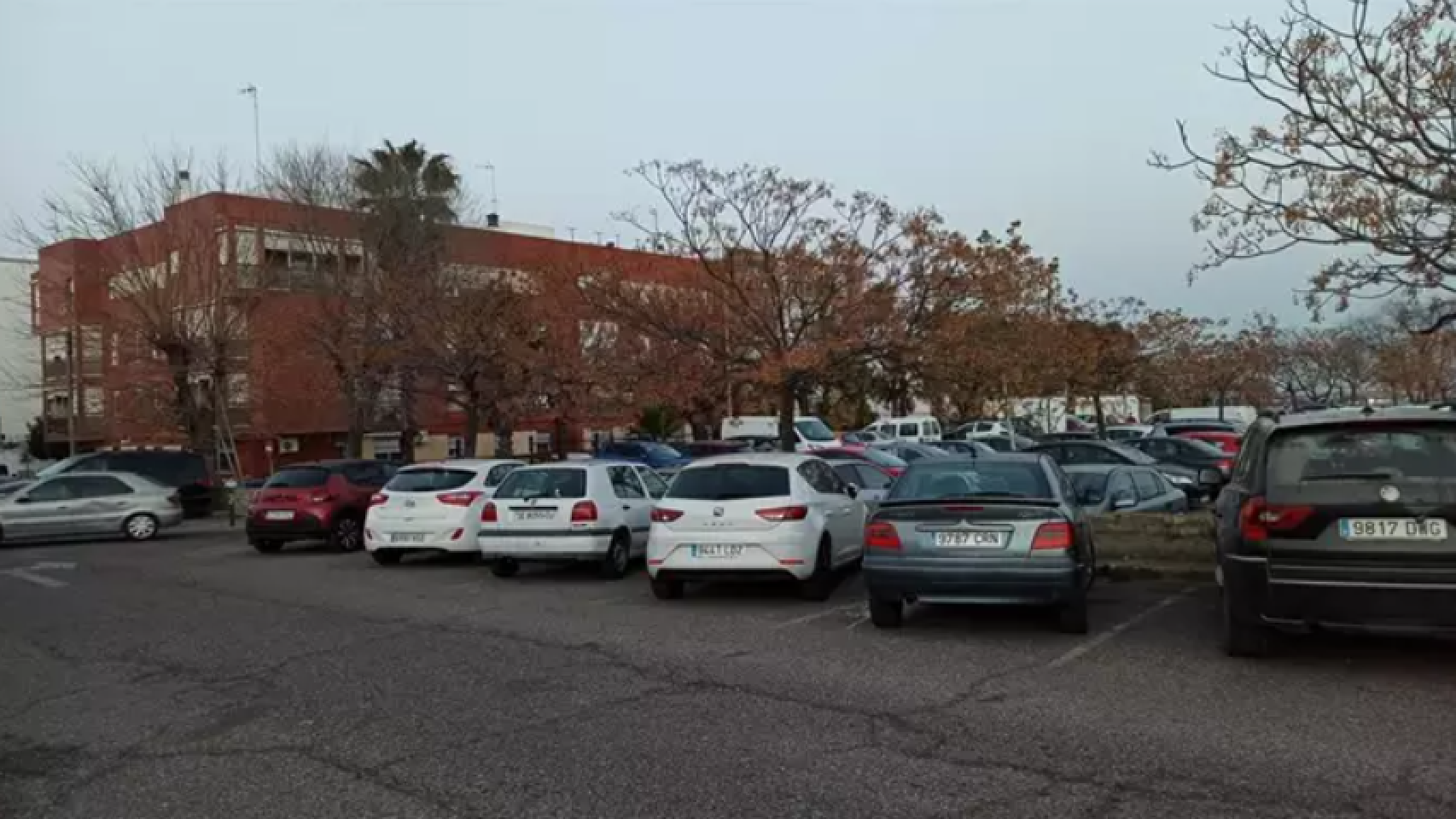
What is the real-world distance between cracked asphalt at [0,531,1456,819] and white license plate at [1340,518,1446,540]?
3.08 feet

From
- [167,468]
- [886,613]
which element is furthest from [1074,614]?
[167,468]

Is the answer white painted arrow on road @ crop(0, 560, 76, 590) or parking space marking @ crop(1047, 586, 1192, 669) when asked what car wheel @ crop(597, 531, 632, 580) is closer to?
parking space marking @ crop(1047, 586, 1192, 669)

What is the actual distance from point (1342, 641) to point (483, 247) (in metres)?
31.0

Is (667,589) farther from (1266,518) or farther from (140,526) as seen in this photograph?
(140,526)

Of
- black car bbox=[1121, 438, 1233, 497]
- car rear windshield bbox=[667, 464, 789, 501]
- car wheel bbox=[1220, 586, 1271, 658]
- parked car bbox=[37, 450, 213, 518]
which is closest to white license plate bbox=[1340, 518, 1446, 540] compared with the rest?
car wheel bbox=[1220, 586, 1271, 658]

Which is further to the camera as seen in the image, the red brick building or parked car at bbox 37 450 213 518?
the red brick building

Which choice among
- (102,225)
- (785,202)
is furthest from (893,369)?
(102,225)

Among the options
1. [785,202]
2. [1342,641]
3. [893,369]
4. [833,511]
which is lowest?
[1342,641]

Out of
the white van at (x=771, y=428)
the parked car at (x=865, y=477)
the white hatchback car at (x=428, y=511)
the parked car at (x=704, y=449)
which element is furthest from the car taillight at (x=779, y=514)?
the white van at (x=771, y=428)

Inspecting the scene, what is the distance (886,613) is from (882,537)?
711 mm

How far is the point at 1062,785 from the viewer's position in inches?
210

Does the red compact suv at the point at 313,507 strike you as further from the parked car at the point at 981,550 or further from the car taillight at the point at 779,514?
the parked car at the point at 981,550

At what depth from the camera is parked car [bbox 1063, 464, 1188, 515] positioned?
520 inches

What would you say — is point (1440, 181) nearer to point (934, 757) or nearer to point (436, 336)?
point (934, 757)
